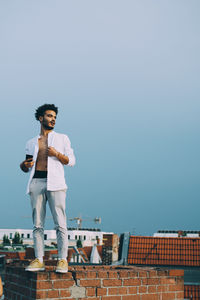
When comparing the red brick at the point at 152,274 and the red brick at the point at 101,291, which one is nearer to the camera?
the red brick at the point at 101,291

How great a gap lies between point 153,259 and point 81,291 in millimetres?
19611

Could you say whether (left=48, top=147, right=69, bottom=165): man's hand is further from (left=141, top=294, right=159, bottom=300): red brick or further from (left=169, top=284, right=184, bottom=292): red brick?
(left=169, top=284, right=184, bottom=292): red brick

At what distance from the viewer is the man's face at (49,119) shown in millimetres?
5070

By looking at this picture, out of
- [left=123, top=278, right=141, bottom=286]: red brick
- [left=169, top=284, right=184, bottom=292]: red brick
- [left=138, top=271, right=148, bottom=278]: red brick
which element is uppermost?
[left=138, top=271, right=148, bottom=278]: red brick

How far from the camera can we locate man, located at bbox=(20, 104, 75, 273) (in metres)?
4.81

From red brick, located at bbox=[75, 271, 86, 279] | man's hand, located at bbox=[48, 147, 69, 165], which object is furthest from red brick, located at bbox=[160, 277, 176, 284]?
man's hand, located at bbox=[48, 147, 69, 165]

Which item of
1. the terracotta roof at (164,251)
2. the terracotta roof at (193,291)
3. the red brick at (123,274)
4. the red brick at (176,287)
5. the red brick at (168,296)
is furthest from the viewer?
the terracotta roof at (164,251)

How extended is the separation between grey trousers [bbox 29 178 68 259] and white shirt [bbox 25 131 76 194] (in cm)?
9

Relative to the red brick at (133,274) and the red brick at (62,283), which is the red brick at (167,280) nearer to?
the red brick at (133,274)

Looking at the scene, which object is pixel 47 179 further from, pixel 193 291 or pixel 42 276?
pixel 193 291

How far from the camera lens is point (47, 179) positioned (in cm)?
482

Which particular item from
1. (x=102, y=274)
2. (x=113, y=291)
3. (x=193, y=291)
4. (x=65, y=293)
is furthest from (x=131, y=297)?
(x=193, y=291)

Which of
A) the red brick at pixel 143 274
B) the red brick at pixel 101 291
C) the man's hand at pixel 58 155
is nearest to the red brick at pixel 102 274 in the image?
the red brick at pixel 101 291

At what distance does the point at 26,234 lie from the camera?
344ft
